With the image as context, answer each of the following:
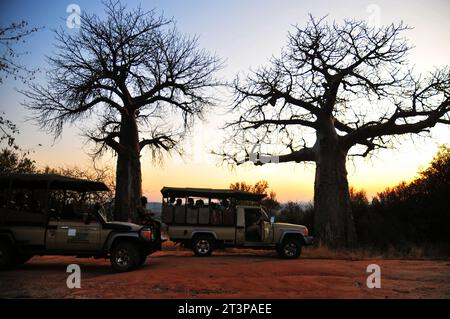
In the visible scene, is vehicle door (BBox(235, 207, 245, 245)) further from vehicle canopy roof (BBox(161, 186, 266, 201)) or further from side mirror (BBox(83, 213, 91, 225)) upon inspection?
side mirror (BBox(83, 213, 91, 225))

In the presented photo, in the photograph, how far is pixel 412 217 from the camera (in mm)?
22844

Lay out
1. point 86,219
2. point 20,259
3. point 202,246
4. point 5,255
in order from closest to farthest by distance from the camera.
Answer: point 5,255 < point 86,219 < point 20,259 < point 202,246

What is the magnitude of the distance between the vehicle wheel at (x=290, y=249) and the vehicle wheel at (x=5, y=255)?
8440mm

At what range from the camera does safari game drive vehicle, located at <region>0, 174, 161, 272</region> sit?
11.0m

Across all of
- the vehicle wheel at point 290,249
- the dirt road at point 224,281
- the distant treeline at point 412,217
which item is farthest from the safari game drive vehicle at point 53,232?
the distant treeline at point 412,217

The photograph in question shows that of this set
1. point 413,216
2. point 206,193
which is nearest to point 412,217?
point 413,216

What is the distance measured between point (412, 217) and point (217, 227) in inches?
510

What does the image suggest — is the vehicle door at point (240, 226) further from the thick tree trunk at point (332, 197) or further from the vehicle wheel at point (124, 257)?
the thick tree trunk at point (332, 197)

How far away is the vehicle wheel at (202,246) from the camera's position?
1480 centimetres

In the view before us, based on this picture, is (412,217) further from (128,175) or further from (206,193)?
(128,175)

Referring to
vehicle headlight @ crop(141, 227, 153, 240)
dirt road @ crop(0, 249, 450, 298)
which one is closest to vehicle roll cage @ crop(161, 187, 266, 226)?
dirt road @ crop(0, 249, 450, 298)

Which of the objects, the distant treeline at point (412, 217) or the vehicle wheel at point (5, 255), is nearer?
the vehicle wheel at point (5, 255)

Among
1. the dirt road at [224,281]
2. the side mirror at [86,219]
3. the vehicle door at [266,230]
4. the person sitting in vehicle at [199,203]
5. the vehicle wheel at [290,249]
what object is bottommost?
the dirt road at [224,281]
